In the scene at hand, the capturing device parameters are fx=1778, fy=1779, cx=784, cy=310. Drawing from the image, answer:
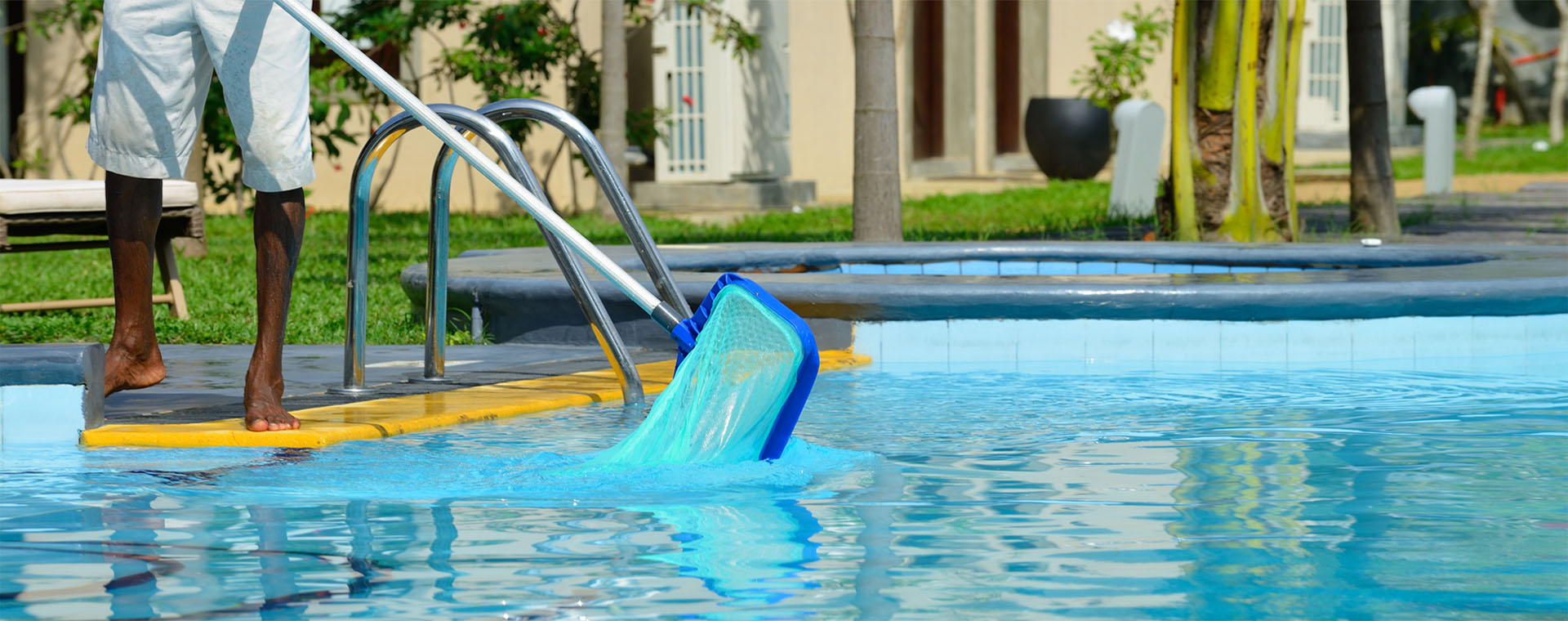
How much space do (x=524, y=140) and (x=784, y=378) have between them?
9.61 m

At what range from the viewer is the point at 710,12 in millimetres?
12852

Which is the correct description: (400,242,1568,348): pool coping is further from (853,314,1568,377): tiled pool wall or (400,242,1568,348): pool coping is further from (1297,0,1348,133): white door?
(1297,0,1348,133): white door

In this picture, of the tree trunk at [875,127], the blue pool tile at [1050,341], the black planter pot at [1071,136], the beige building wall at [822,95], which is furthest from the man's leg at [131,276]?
the black planter pot at [1071,136]

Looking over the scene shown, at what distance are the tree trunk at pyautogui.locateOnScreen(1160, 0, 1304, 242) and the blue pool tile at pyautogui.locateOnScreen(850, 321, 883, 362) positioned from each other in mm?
2892

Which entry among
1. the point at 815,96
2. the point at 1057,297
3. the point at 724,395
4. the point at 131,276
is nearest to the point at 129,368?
the point at 131,276

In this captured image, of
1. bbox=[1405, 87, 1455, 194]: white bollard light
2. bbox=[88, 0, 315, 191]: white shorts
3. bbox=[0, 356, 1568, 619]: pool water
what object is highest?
bbox=[1405, 87, 1455, 194]: white bollard light

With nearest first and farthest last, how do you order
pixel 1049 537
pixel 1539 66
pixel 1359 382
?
pixel 1049 537, pixel 1359 382, pixel 1539 66

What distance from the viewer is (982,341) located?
5.29 meters

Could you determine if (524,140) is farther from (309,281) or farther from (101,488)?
(101,488)

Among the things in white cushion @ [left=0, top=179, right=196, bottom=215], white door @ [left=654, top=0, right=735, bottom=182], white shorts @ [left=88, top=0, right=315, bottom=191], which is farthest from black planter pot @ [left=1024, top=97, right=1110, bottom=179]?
white shorts @ [left=88, top=0, right=315, bottom=191]

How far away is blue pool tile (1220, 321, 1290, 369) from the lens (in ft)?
17.3

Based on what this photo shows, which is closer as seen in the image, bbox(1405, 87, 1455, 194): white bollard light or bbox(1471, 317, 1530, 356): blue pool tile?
bbox(1471, 317, 1530, 356): blue pool tile

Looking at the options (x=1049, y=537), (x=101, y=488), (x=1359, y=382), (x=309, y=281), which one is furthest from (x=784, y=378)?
(x=309, y=281)

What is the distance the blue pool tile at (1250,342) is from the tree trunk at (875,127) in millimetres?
2719
